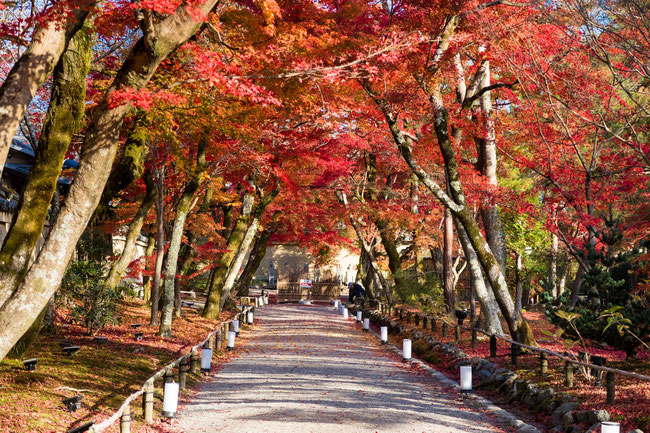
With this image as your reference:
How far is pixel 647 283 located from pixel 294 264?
46241 millimetres

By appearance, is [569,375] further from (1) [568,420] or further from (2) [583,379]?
(1) [568,420]

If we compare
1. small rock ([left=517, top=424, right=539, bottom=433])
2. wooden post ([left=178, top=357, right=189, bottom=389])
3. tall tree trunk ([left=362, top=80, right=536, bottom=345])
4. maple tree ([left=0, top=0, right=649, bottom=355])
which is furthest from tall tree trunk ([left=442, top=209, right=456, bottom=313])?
small rock ([left=517, top=424, right=539, bottom=433])

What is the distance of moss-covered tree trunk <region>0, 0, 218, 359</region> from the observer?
6.46m

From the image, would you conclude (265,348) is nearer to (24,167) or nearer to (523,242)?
(24,167)

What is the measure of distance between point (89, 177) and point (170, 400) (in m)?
3.77

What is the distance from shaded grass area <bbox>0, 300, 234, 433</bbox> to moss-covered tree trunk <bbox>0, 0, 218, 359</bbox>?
1420 millimetres

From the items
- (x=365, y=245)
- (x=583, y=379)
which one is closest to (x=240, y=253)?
(x=365, y=245)

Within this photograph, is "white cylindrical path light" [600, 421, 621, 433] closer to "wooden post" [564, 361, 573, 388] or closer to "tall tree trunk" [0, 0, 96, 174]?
"wooden post" [564, 361, 573, 388]

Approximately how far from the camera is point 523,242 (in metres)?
31.4

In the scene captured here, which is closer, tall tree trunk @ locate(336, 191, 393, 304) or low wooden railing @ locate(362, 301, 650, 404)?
low wooden railing @ locate(362, 301, 650, 404)

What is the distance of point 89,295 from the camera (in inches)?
592

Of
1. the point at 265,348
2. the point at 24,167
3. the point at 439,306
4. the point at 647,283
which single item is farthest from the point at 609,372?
the point at 24,167

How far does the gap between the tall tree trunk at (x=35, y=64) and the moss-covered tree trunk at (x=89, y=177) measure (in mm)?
706

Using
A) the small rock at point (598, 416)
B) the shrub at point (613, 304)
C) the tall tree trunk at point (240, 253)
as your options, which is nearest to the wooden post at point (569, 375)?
the shrub at point (613, 304)
